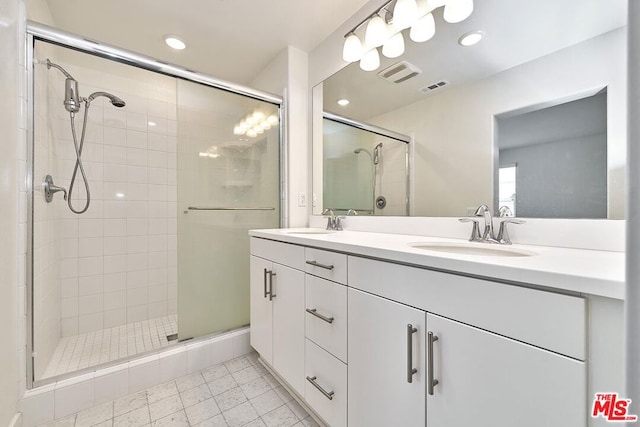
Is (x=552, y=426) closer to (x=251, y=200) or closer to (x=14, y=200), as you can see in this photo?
(x=251, y=200)

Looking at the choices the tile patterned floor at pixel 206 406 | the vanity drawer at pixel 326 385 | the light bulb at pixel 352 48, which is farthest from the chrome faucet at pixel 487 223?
the light bulb at pixel 352 48

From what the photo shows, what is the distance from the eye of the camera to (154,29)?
5.85 ft

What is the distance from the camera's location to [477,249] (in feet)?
3.39

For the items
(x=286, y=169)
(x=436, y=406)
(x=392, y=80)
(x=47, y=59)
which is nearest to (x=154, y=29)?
(x=47, y=59)

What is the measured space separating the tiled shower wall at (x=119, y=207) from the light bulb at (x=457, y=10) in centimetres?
229

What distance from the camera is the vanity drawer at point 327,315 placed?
97cm

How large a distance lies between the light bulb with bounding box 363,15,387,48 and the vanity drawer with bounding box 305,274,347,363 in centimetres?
143

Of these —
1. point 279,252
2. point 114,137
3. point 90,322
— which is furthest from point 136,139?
point 279,252

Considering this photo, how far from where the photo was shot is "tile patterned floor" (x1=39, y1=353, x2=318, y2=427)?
3.92 ft

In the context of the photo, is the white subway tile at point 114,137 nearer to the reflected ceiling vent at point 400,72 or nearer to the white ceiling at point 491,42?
the white ceiling at point 491,42

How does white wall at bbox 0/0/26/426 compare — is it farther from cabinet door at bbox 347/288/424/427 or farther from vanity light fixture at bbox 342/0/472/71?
vanity light fixture at bbox 342/0/472/71

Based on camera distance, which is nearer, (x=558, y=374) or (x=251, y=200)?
(x=558, y=374)

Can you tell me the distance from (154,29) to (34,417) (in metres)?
2.29

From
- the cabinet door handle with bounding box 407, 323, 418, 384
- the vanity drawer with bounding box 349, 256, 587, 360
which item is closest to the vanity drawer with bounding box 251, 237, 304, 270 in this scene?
the vanity drawer with bounding box 349, 256, 587, 360
